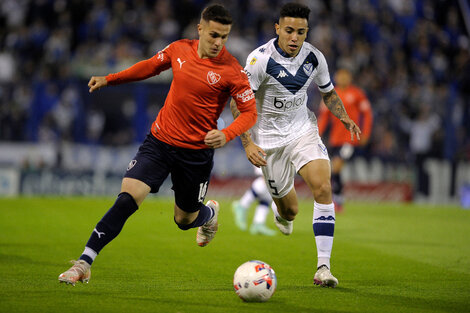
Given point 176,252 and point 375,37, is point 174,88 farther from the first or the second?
point 375,37

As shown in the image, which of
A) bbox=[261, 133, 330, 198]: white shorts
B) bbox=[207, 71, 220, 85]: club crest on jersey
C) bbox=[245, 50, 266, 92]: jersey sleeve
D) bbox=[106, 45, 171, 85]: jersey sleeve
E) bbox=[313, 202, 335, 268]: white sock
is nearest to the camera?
bbox=[207, 71, 220, 85]: club crest on jersey

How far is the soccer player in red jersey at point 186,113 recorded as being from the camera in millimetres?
6293

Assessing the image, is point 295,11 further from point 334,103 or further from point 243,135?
point 243,135

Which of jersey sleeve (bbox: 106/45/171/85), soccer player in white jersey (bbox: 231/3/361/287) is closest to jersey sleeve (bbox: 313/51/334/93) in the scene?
soccer player in white jersey (bbox: 231/3/361/287)

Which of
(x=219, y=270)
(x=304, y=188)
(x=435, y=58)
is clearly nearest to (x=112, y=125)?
(x=304, y=188)

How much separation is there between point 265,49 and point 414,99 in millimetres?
15160

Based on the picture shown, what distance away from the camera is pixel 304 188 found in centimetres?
2000

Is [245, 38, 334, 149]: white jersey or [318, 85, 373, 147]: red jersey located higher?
[318, 85, 373, 147]: red jersey

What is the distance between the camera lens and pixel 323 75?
758cm

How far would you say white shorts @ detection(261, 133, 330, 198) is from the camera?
24.4 ft

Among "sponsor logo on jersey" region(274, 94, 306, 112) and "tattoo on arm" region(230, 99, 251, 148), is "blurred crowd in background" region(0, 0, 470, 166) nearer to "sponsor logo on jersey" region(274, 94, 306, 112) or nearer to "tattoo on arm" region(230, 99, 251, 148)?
"sponsor logo on jersey" region(274, 94, 306, 112)

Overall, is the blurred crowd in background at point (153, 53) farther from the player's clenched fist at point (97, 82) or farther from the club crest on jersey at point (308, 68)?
the player's clenched fist at point (97, 82)

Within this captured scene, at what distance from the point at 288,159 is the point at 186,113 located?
5.49 feet

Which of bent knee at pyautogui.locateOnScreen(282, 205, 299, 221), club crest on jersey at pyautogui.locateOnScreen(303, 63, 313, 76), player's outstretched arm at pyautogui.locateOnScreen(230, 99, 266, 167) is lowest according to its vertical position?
bent knee at pyautogui.locateOnScreen(282, 205, 299, 221)
